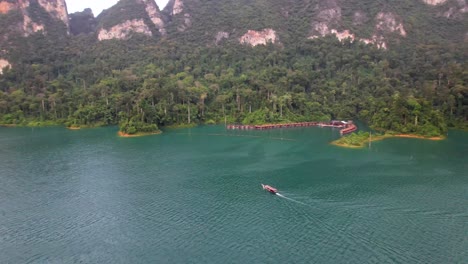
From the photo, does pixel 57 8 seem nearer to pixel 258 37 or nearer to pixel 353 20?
pixel 258 37

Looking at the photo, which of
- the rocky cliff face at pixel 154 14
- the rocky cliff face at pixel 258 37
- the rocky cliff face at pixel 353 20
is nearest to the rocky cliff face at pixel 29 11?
the rocky cliff face at pixel 154 14

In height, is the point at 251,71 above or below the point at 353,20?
below

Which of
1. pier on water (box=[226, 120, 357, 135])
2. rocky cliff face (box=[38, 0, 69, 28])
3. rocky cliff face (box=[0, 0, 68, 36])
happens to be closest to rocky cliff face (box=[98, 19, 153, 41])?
rocky cliff face (box=[38, 0, 69, 28])

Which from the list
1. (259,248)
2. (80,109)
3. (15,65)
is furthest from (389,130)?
(15,65)

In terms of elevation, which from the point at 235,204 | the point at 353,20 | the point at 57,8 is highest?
the point at 57,8

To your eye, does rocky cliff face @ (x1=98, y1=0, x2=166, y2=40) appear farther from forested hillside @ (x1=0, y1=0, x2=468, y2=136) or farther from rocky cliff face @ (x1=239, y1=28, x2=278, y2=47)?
rocky cliff face @ (x1=239, y1=28, x2=278, y2=47)

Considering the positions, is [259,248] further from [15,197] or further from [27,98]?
[27,98]

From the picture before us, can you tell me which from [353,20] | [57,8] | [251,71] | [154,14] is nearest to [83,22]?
[57,8]

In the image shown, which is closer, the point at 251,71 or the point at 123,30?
the point at 251,71
